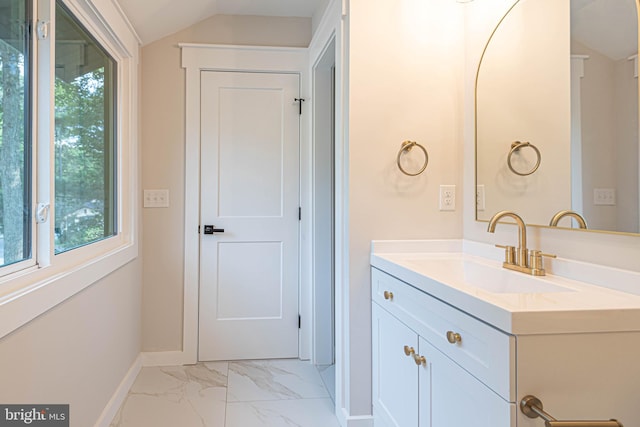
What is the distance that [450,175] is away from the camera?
1.94 metres

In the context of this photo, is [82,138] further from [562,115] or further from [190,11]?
[562,115]

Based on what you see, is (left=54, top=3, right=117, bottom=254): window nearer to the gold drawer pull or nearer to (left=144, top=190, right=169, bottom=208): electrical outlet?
(left=144, top=190, right=169, bottom=208): electrical outlet

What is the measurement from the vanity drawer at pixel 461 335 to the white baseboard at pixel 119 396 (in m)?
1.43

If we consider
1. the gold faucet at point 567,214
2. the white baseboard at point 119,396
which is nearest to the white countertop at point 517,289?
the gold faucet at point 567,214

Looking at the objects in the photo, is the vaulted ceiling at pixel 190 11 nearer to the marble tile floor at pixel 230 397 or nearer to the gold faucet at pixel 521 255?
the gold faucet at pixel 521 255

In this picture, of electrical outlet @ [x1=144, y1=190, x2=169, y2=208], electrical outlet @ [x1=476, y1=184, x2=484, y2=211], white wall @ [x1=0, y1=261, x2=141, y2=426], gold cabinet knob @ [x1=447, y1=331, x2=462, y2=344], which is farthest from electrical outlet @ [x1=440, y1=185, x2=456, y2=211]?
electrical outlet @ [x1=144, y1=190, x2=169, y2=208]

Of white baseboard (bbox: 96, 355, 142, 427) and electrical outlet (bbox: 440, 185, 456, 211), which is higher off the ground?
electrical outlet (bbox: 440, 185, 456, 211)

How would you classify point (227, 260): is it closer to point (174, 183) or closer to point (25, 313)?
point (174, 183)

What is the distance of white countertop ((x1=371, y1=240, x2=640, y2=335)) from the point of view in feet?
2.95

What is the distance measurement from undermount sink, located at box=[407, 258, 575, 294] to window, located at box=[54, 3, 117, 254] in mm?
1408

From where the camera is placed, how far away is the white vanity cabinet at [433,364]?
3.10ft

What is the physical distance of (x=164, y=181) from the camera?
2676 mm

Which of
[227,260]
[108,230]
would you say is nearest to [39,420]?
[108,230]

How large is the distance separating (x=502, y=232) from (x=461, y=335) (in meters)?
0.71
